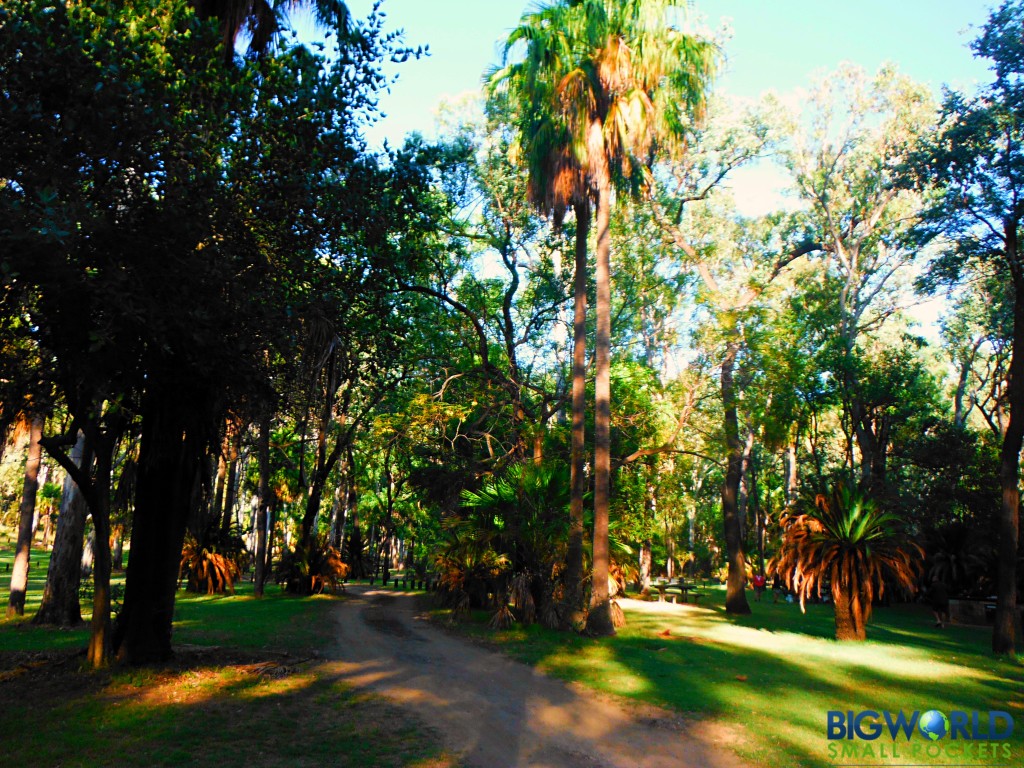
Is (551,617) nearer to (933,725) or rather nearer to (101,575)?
(933,725)

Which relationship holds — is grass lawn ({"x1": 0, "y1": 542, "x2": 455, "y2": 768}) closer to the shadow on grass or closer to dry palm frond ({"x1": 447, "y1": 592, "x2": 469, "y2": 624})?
the shadow on grass

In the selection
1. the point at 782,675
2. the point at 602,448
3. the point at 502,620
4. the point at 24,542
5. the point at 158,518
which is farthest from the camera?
the point at 602,448

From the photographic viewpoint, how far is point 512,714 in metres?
8.52

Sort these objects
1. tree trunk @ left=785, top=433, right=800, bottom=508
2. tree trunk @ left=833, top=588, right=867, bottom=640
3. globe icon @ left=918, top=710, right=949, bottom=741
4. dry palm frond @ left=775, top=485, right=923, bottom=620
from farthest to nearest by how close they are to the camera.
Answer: tree trunk @ left=785, top=433, right=800, bottom=508 < tree trunk @ left=833, top=588, right=867, bottom=640 < dry palm frond @ left=775, top=485, right=923, bottom=620 < globe icon @ left=918, top=710, right=949, bottom=741

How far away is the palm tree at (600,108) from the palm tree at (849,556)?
4.92 metres

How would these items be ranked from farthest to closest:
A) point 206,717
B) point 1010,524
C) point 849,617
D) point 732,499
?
point 732,499 → point 849,617 → point 1010,524 → point 206,717

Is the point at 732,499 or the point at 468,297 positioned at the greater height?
the point at 468,297

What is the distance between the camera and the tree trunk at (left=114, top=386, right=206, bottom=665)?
9797 mm

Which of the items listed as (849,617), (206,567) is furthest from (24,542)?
(849,617)

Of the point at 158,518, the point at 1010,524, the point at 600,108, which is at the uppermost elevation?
the point at 600,108

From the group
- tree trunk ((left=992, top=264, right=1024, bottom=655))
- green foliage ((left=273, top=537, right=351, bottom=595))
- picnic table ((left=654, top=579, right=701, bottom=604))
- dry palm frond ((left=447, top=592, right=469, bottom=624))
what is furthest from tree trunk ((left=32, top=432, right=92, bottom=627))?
picnic table ((left=654, top=579, right=701, bottom=604))

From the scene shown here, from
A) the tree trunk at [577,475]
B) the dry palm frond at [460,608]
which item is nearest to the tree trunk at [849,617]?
the tree trunk at [577,475]

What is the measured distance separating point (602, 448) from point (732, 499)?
8734mm

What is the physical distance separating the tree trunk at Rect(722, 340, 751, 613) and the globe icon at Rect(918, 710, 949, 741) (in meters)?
12.5
